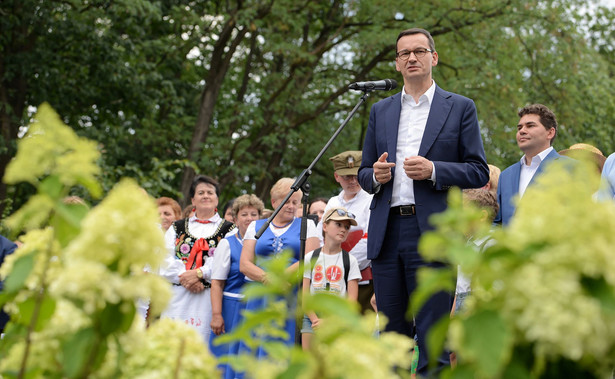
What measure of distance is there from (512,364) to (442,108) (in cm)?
313

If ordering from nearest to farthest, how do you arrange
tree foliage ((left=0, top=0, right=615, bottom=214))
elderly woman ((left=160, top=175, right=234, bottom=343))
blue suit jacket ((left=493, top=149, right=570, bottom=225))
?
blue suit jacket ((left=493, top=149, right=570, bottom=225))
elderly woman ((left=160, top=175, right=234, bottom=343))
tree foliage ((left=0, top=0, right=615, bottom=214))

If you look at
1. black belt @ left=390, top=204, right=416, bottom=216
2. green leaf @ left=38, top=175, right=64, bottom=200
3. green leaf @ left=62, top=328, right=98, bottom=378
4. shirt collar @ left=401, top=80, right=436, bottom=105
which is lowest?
green leaf @ left=62, top=328, right=98, bottom=378

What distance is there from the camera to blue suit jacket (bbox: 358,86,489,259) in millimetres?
4027

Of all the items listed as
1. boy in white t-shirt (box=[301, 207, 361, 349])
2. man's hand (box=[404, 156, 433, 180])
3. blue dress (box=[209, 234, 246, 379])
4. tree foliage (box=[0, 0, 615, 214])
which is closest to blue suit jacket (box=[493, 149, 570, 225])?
man's hand (box=[404, 156, 433, 180])

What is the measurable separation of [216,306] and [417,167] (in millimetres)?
2909

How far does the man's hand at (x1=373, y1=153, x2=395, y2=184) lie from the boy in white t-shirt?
1735mm

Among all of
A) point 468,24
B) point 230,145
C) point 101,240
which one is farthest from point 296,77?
point 101,240

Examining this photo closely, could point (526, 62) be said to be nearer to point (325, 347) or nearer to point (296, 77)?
point (296, 77)

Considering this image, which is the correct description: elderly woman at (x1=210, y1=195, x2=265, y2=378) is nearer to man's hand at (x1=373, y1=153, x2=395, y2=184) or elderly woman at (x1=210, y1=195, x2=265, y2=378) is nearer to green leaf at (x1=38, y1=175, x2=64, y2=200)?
man's hand at (x1=373, y1=153, x2=395, y2=184)

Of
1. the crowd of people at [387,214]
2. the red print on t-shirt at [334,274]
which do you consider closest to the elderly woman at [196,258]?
the crowd of people at [387,214]

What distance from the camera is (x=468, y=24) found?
52.0ft

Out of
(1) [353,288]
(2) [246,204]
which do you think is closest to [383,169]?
(1) [353,288]

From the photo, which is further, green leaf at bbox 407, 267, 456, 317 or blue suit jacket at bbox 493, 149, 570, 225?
blue suit jacket at bbox 493, 149, 570, 225

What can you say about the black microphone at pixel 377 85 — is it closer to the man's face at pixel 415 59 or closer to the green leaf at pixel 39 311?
the man's face at pixel 415 59
